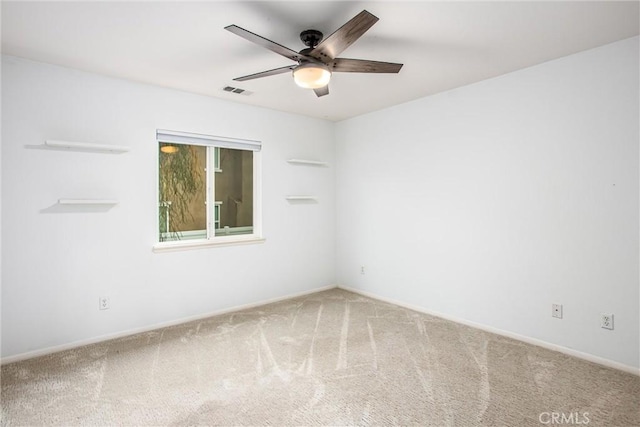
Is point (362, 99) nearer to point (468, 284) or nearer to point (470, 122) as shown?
point (470, 122)

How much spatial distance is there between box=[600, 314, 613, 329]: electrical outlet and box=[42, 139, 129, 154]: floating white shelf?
423 centimetres

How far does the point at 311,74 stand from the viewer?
235 centimetres

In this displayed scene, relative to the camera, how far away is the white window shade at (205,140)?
3.58 m

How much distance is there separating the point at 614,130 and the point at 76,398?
4.21m

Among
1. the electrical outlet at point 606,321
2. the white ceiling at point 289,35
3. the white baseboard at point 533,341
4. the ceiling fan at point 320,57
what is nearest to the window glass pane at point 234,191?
the white ceiling at point 289,35

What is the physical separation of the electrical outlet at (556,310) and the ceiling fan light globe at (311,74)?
8.64ft

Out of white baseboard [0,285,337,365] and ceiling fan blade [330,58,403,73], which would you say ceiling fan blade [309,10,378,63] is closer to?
ceiling fan blade [330,58,403,73]

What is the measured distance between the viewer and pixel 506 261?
10.7 feet

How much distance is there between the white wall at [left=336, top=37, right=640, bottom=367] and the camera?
8.64ft

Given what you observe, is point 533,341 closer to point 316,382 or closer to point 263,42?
point 316,382

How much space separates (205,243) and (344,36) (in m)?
2.69

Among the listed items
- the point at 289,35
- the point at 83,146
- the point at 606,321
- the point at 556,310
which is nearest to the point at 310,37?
the point at 289,35

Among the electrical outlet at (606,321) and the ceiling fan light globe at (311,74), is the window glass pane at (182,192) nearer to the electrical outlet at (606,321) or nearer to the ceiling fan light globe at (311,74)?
the ceiling fan light globe at (311,74)

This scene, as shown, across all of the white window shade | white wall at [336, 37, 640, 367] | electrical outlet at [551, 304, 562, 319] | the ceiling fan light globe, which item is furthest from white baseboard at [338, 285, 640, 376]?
the ceiling fan light globe
